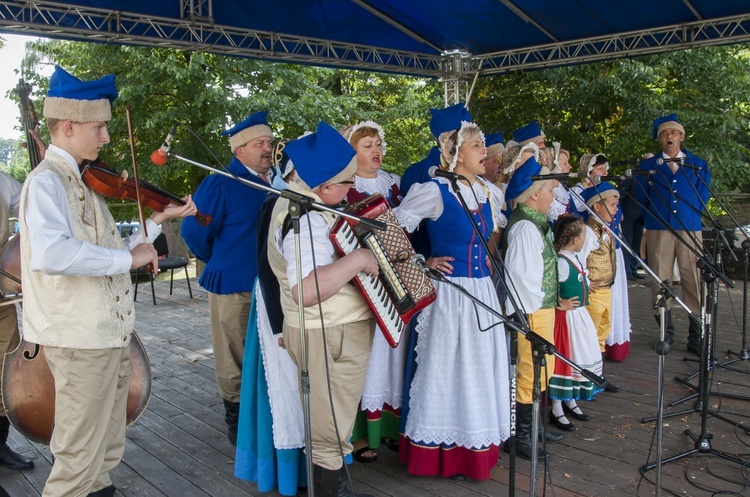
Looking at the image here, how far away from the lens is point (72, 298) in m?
2.57

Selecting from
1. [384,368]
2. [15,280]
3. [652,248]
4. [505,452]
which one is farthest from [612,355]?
[15,280]

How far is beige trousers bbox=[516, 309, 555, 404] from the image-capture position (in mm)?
3750

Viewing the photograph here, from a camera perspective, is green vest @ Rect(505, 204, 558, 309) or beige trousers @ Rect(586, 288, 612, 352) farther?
beige trousers @ Rect(586, 288, 612, 352)

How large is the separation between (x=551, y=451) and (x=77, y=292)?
2828 millimetres

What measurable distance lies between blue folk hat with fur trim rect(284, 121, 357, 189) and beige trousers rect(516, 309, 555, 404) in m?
1.77

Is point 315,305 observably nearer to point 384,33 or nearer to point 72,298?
point 72,298

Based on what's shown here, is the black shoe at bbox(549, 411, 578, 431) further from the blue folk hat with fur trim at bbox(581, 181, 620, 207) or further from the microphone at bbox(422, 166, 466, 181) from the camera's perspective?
the microphone at bbox(422, 166, 466, 181)

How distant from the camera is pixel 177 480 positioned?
3.54 meters

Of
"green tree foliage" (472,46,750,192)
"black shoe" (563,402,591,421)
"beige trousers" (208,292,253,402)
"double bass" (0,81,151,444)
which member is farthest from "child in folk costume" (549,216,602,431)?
"green tree foliage" (472,46,750,192)

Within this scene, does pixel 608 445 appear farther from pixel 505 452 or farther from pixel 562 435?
pixel 505 452

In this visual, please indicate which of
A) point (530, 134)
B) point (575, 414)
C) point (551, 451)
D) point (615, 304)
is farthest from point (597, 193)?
point (551, 451)

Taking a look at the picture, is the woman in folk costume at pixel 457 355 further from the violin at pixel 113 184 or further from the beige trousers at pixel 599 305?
the beige trousers at pixel 599 305

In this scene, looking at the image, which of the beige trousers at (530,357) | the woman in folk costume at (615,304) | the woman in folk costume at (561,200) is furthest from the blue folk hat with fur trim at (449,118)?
the woman in folk costume at (615,304)

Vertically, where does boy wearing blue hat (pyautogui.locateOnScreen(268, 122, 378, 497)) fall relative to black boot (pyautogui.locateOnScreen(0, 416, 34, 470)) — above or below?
above
